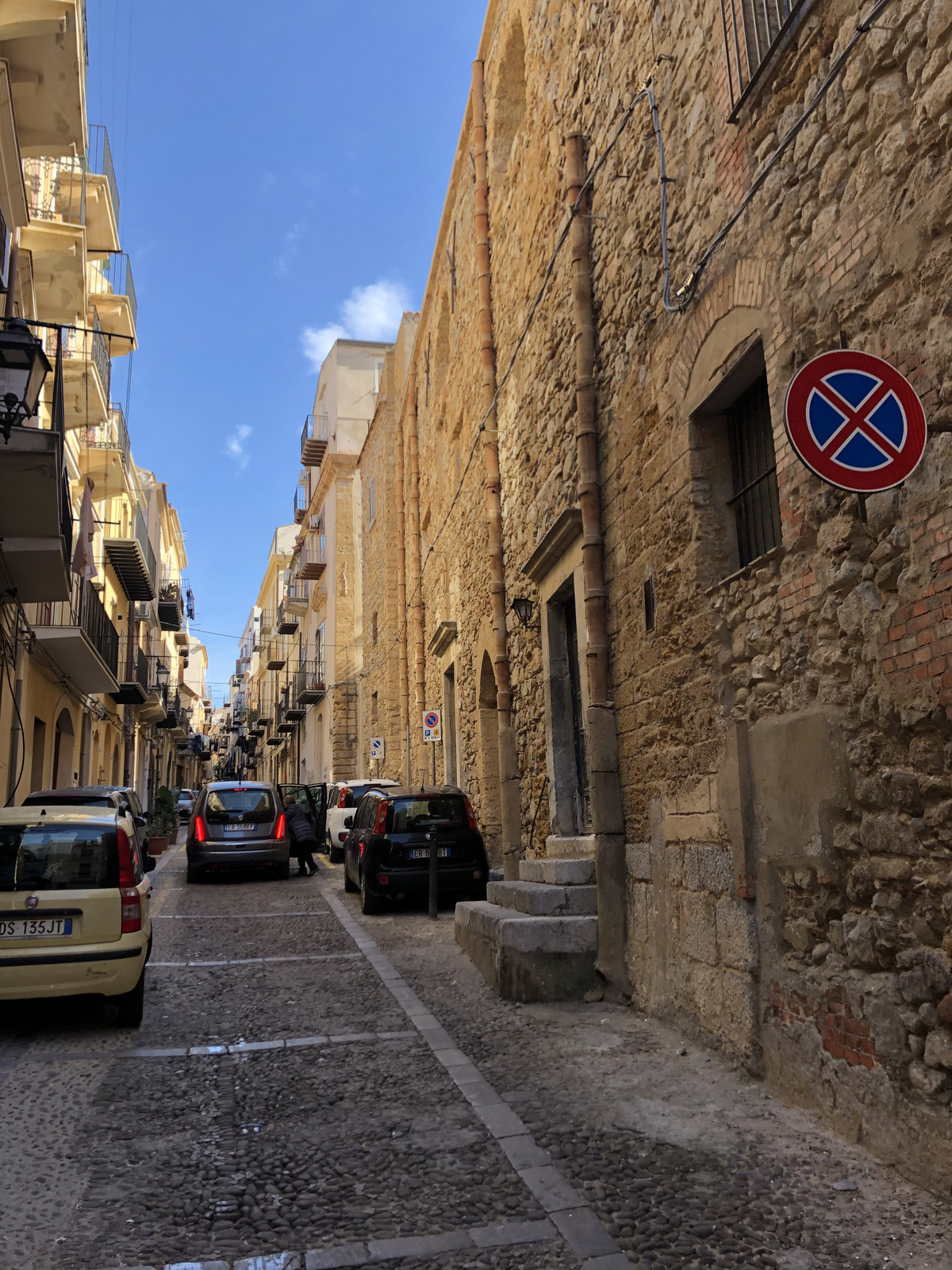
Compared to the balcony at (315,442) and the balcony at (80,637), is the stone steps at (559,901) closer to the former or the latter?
the balcony at (80,637)

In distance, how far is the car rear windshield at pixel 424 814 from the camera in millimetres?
11609

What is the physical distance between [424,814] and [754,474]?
6958mm

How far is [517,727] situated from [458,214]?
340 inches

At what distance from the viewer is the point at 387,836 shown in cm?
1160

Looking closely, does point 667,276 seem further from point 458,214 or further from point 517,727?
point 458,214

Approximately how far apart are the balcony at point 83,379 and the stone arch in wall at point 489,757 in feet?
29.9

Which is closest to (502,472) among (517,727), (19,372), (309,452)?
(517,727)

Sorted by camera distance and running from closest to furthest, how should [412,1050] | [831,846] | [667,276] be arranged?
[831,846] < [412,1050] < [667,276]

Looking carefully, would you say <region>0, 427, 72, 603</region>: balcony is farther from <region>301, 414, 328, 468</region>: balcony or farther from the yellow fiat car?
<region>301, 414, 328, 468</region>: balcony

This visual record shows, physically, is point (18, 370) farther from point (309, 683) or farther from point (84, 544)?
point (309, 683)

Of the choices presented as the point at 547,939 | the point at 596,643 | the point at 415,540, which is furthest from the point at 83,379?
the point at 547,939

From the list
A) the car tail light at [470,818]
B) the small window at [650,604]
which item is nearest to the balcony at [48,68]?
the car tail light at [470,818]

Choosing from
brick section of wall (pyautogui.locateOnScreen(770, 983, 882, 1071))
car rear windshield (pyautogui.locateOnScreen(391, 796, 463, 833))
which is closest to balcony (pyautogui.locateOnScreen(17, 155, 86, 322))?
car rear windshield (pyautogui.locateOnScreen(391, 796, 463, 833))

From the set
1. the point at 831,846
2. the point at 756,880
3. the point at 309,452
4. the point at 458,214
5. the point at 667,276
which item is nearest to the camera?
the point at 831,846
